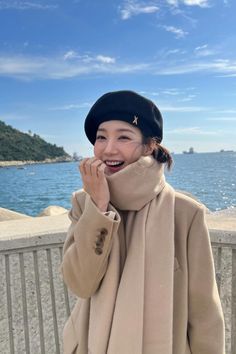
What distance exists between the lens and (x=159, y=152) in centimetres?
171

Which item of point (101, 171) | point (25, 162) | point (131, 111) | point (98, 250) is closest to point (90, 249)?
point (98, 250)

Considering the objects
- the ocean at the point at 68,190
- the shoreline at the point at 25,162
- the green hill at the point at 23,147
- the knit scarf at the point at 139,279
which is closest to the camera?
the knit scarf at the point at 139,279

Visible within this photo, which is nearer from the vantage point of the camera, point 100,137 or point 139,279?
point 139,279

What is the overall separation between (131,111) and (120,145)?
0.15m

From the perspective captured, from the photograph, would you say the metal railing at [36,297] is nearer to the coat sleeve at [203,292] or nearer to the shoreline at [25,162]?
the coat sleeve at [203,292]

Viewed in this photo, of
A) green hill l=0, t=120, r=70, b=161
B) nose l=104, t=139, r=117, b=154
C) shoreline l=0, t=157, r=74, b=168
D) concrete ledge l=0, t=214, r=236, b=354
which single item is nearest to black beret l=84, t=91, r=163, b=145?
nose l=104, t=139, r=117, b=154

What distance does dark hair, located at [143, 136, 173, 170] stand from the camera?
170 centimetres

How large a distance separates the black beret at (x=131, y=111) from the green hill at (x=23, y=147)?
389 ft

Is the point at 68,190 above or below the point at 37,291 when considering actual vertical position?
below

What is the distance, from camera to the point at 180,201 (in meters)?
1.68

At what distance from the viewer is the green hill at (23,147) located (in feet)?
392

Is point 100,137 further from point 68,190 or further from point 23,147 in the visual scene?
point 23,147

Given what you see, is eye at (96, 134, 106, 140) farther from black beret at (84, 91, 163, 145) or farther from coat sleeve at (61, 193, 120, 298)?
coat sleeve at (61, 193, 120, 298)

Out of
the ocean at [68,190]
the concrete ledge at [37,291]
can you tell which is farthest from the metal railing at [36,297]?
the ocean at [68,190]
